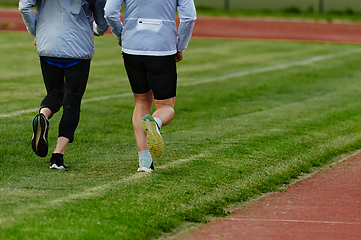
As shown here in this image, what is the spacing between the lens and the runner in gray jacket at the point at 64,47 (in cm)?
560

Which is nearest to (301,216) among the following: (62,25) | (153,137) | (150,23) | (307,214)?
(307,214)

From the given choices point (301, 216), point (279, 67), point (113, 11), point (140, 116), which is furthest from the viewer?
point (279, 67)

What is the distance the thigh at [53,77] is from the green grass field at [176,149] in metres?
0.76

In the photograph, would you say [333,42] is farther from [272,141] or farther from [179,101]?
[272,141]

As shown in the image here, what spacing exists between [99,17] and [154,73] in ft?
3.15

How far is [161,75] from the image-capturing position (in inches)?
210

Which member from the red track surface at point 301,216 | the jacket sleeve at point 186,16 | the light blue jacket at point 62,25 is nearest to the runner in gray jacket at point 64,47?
the light blue jacket at point 62,25

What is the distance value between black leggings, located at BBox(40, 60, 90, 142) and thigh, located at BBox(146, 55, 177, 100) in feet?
2.53

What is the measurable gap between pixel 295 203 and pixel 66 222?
2.03m

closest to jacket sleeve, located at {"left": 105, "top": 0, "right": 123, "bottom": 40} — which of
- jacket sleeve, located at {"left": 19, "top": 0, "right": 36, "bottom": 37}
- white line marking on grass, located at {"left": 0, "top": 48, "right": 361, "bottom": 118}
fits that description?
jacket sleeve, located at {"left": 19, "top": 0, "right": 36, "bottom": 37}

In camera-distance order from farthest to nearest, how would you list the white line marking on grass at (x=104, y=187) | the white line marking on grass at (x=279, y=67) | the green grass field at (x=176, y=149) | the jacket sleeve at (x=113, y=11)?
the white line marking on grass at (x=279, y=67)
the jacket sleeve at (x=113, y=11)
the white line marking on grass at (x=104, y=187)
the green grass field at (x=176, y=149)

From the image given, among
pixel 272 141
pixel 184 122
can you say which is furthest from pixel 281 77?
pixel 272 141

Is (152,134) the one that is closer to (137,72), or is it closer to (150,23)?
(137,72)

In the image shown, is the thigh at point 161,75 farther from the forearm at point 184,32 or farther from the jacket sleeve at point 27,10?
the jacket sleeve at point 27,10
